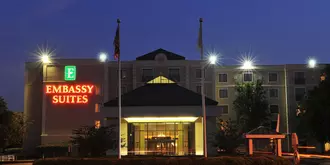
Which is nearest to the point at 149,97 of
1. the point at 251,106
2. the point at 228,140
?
the point at 228,140

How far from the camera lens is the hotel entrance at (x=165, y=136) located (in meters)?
55.3

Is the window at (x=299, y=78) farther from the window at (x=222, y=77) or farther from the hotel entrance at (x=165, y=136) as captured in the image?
the hotel entrance at (x=165, y=136)

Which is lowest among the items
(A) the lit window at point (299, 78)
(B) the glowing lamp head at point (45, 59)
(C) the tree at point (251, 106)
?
(C) the tree at point (251, 106)

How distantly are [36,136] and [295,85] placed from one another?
4166cm

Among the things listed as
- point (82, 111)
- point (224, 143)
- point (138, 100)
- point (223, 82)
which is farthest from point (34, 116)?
point (224, 143)

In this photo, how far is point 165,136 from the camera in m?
56.1

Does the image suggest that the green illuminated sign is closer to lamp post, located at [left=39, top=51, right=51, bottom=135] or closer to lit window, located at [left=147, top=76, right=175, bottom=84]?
lamp post, located at [left=39, top=51, right=51, bottom=135]

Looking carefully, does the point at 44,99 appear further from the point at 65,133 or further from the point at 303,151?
the point at 303,151

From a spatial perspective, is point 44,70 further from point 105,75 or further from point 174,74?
point 174,74

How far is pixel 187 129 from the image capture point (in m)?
56.3

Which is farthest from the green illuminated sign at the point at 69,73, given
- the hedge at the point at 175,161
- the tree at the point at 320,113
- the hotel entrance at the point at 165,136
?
the hedge at the point at 175,161

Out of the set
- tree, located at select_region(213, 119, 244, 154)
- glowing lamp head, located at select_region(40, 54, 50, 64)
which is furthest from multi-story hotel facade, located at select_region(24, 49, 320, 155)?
tree, located at select_region(213, 119, 244, 154)

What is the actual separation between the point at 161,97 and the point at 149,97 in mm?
1368

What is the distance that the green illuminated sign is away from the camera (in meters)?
68.1
